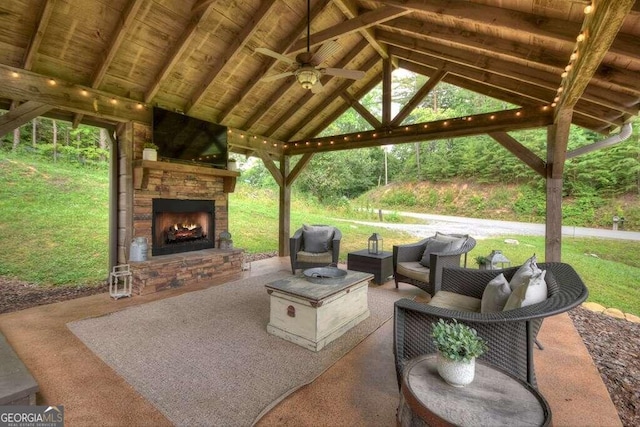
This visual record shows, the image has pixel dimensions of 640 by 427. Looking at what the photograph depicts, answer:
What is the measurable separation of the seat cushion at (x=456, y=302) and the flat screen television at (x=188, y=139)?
14.1 feet

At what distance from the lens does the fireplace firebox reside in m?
4.65

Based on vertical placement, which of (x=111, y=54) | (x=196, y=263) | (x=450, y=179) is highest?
(x=111, y=54)

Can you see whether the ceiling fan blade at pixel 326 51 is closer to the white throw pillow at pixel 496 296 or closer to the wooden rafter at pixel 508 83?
the wooden rafter at pixel 508 83

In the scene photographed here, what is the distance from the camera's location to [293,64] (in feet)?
9.82

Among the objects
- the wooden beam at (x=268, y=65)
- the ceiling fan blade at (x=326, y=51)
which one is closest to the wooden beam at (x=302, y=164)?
the wooden beam at (x=268, y=65)

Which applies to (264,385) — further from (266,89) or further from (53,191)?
(53,191)

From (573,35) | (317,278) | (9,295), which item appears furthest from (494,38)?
(9,295)

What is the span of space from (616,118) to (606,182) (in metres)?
3.53

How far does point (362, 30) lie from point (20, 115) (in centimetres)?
447

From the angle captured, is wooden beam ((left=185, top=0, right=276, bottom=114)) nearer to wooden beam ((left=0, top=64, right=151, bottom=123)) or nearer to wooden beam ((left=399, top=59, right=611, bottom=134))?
wooden beam ((left=0, top=64, right=151, bottom=123))

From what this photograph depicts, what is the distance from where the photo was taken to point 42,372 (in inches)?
86.7

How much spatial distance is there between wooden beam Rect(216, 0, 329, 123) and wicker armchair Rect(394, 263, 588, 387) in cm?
334

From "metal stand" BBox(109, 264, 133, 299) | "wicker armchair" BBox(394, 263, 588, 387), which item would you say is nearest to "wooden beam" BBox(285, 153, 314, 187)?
"metal stand" BBox(109, 264, 133, 299)

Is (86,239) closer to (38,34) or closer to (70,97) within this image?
(70,97)
